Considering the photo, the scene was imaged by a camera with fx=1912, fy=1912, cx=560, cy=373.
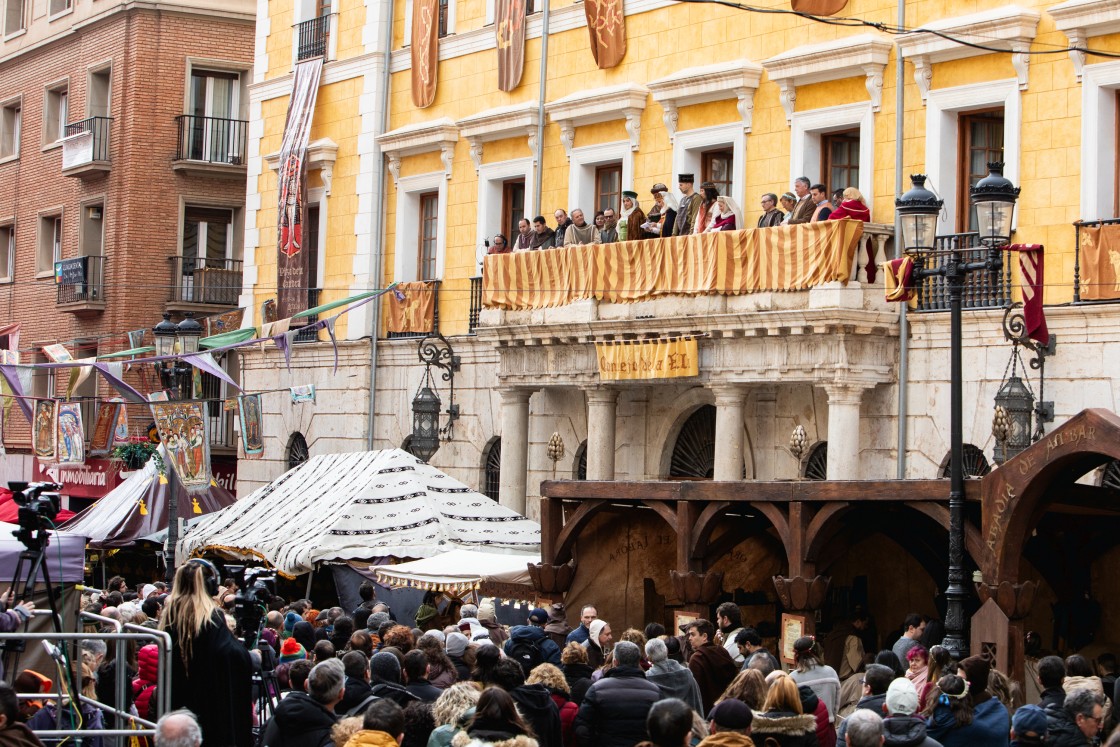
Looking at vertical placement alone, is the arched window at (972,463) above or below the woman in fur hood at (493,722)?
above

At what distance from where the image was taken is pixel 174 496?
85.9 feet

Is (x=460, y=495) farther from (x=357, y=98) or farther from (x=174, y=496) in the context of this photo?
(x=357, y=98)

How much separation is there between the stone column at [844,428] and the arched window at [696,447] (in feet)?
9.65

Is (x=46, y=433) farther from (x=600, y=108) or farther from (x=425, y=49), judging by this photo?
(x=600, y=108)

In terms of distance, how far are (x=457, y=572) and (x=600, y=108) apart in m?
9.61

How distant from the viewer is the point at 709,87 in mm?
26078

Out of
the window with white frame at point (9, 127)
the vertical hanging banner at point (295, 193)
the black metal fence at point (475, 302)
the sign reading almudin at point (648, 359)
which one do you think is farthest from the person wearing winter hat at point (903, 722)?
the window with white frame at point (9, 127)

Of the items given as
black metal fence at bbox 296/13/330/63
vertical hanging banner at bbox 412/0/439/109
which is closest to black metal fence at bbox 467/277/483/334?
vertical hanging banner at bbox 412/0/439/109

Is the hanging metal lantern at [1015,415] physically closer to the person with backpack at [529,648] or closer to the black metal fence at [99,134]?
the person with backpack at [529,648]

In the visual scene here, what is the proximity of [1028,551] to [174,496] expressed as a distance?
41.5 ft

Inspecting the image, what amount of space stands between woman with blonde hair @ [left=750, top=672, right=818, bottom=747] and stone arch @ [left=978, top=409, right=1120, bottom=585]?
4906 millimetres

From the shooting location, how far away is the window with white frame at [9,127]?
46000mm

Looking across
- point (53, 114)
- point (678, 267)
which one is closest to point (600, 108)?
point (678, 267)

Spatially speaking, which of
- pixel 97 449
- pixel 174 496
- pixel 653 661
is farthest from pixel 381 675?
pixel 97 449
